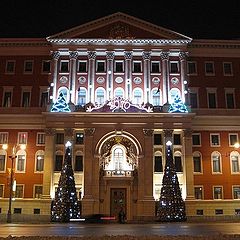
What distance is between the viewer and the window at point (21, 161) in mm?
53500

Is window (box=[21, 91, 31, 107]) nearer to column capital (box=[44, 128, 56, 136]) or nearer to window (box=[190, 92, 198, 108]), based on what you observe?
column capital (box=[44, 128, 56, 136])

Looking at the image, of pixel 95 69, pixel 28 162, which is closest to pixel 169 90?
pixel 95 69

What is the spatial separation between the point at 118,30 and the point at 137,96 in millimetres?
9342

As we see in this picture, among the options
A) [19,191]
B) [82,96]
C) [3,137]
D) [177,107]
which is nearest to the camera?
[19,191]

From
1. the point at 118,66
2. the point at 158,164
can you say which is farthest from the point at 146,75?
the point at 158,164

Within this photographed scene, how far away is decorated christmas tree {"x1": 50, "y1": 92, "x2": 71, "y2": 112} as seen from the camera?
2090 inches

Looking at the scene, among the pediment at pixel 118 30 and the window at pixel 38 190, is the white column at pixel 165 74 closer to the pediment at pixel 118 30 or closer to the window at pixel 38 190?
the pediment at pixel 118 30

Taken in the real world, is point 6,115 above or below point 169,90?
below

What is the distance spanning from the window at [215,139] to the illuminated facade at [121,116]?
5.2 inches

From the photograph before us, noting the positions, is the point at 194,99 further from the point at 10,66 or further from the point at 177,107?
the point at 10,66

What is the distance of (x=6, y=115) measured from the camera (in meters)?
54.6

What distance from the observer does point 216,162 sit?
178 ft

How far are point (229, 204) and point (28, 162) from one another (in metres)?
26.1

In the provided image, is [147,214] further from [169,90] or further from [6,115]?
[6,115]
